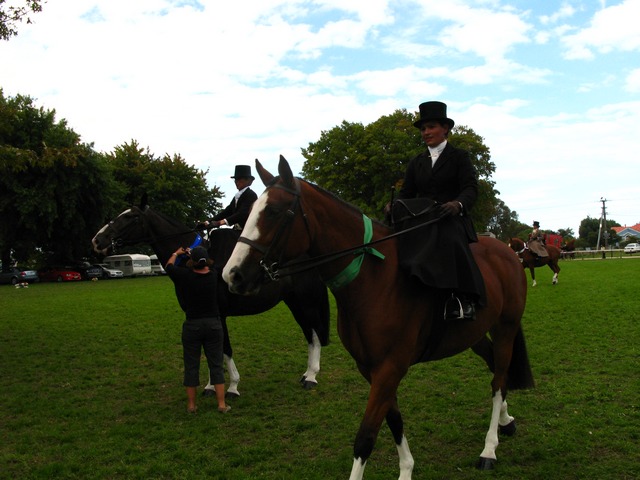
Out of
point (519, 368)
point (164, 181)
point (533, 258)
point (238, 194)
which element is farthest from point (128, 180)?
point (519, 368)

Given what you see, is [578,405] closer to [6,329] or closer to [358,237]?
[358,237]

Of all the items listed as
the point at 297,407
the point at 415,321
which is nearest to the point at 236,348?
the point at 297,407

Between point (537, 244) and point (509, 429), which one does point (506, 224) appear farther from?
point (509, 429)

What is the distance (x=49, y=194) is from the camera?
40906 mm

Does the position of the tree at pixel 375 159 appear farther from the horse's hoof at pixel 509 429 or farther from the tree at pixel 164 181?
the horse's hoof at pixel 509 429

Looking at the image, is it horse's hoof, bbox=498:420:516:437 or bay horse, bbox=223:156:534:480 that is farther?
horse's hoof, bbox=498:420:516:437

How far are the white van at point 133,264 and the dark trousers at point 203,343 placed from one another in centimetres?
4841

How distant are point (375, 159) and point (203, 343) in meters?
43.8

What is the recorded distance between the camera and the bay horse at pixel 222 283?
8.24 metres

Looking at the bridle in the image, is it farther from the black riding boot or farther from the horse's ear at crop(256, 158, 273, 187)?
the black riding boot

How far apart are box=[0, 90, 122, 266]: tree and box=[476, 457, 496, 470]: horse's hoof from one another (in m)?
40.1

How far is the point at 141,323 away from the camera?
53.3 ft

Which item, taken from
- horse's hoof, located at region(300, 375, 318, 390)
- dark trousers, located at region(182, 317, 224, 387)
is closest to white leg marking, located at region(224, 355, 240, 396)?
dark trousers, located at region(182, 317, 224, 387)

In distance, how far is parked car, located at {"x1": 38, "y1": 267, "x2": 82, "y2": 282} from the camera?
47344mm
